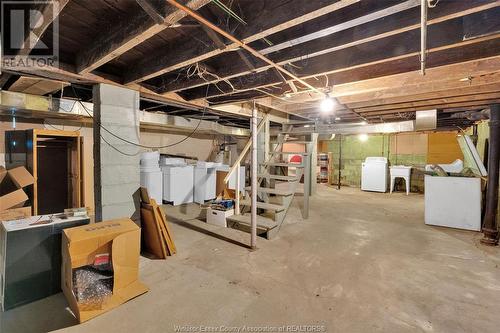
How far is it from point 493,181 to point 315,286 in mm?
3110

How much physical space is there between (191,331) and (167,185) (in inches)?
155

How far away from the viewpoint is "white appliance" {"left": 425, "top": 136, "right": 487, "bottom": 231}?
3684mm

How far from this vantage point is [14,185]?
3.22 m

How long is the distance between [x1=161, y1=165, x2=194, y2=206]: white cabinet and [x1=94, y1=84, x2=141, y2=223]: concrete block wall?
7.90ft

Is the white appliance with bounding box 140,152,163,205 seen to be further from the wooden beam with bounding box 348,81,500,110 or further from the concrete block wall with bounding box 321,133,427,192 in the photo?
the concrete block wall with bounding box 321,133,427,192

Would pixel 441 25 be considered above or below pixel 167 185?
above

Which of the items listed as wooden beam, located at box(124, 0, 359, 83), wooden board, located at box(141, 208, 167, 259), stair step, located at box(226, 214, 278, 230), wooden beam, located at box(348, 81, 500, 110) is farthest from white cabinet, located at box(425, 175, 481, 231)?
wooden board, located at box(141, 208, 167, 259)

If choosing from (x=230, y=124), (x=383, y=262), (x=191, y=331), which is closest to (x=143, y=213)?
(x=191, y=331)

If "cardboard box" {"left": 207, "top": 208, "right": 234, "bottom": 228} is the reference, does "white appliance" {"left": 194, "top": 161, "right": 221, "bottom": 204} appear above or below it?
above

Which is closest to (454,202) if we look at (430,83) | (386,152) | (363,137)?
(430,83)

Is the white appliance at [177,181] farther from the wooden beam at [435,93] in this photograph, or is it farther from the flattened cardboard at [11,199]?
the wooden beam at [435,93]

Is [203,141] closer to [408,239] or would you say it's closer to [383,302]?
[408,239]

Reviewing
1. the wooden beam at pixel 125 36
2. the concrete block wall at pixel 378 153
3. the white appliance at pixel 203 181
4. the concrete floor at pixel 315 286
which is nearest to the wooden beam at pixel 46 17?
the wooden beam at pixel 125 36

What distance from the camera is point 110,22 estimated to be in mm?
1728
